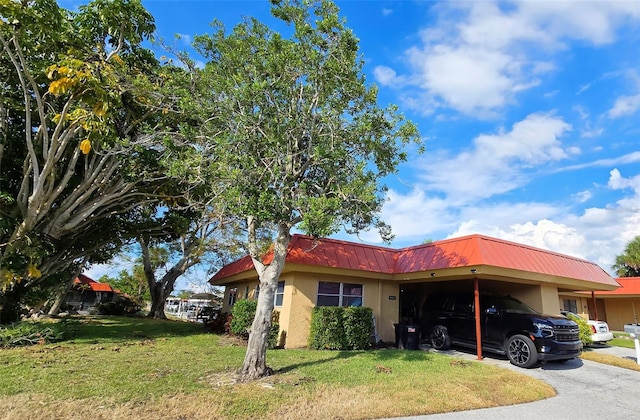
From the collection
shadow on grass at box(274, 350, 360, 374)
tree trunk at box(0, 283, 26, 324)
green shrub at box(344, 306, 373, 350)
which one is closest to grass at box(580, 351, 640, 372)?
green shrub at box(344, 306, 373, 350)

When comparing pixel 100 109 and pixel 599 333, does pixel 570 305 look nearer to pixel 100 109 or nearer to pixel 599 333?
pixel 599 333

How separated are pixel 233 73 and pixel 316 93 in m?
2.08

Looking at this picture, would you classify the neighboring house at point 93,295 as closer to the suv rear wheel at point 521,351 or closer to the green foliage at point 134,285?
the green foliage at point 134,285

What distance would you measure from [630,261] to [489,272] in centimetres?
2615

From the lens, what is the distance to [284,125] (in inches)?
323

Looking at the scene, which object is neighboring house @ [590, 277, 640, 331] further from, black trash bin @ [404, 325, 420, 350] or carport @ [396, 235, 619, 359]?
black trash bin @ [404, 325, 420, 350]

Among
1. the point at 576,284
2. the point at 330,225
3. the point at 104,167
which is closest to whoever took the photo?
the point at 330,225

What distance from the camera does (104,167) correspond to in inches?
502

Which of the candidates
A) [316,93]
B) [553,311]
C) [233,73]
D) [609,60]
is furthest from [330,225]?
[553,311]

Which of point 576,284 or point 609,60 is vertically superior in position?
point 609,60

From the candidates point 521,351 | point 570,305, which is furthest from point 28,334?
point 570,305

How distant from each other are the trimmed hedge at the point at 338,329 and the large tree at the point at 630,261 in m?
27.9

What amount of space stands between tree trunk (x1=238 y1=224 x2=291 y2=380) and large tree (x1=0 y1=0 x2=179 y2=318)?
5192mm

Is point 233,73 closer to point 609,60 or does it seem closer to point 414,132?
point 414,132
